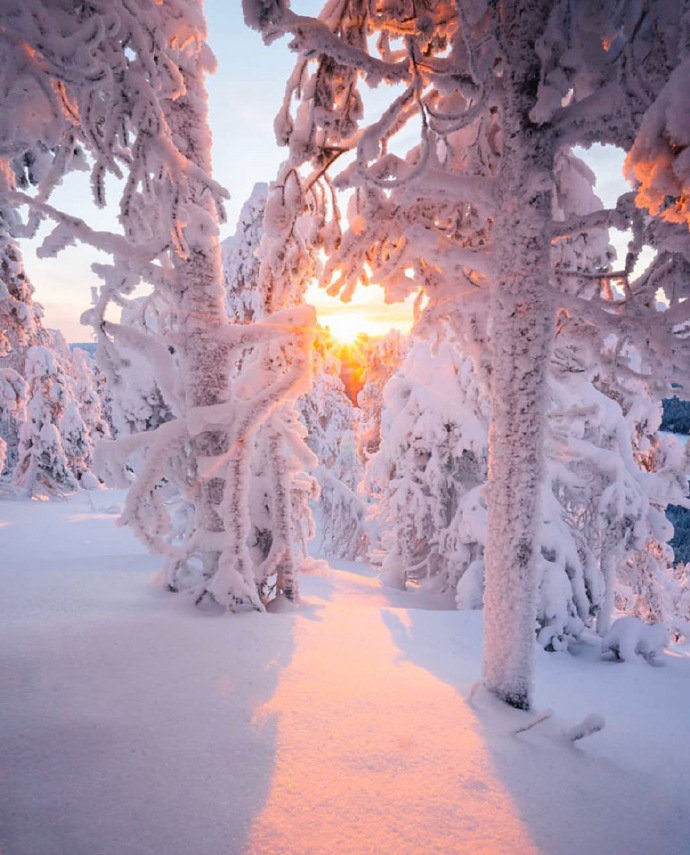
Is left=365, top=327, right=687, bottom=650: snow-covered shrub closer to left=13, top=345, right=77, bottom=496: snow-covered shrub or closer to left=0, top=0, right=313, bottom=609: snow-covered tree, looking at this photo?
left=0, top=0, right=313, bottom=609: snow-covered tree

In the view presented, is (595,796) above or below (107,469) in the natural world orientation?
below

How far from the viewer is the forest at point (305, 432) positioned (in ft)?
6.80

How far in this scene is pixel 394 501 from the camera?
38.1 feet

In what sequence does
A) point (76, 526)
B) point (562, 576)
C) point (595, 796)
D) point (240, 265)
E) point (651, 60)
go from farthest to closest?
point (240, 265)
point (76, 526)
point (562, 576)
point (651, 60)
point (595, 796)

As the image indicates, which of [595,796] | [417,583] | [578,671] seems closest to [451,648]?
[578,671]

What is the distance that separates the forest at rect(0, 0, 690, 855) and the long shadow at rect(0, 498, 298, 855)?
0.05ft

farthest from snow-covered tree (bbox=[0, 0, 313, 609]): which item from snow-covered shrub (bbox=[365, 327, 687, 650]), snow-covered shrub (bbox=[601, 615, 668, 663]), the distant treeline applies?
the distant treeline

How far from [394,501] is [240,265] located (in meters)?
11.1

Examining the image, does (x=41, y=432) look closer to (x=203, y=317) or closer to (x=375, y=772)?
(x=203, y=317)

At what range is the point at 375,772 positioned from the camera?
91.6 inches

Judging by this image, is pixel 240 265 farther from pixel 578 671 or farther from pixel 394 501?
pixel 578 671

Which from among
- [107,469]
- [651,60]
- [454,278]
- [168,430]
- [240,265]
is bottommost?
[107,469]

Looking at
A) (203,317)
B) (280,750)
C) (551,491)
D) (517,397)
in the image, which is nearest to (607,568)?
(551,491)

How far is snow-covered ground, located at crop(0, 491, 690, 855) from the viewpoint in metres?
1.82
